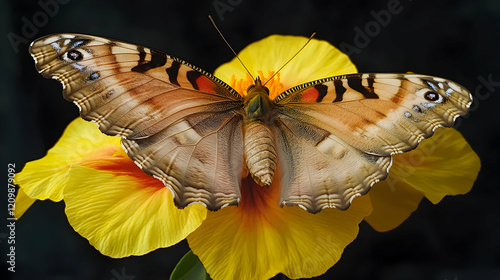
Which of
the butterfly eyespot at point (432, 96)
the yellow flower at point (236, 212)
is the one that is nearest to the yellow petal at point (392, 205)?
the yellow flower at point (236, 212)

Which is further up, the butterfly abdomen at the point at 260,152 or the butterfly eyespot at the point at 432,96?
the butterfly eyespot at the point at 432,96

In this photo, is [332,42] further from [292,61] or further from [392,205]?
[392,205]

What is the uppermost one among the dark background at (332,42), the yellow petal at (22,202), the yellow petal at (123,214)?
the yellow petal at (123,214)
